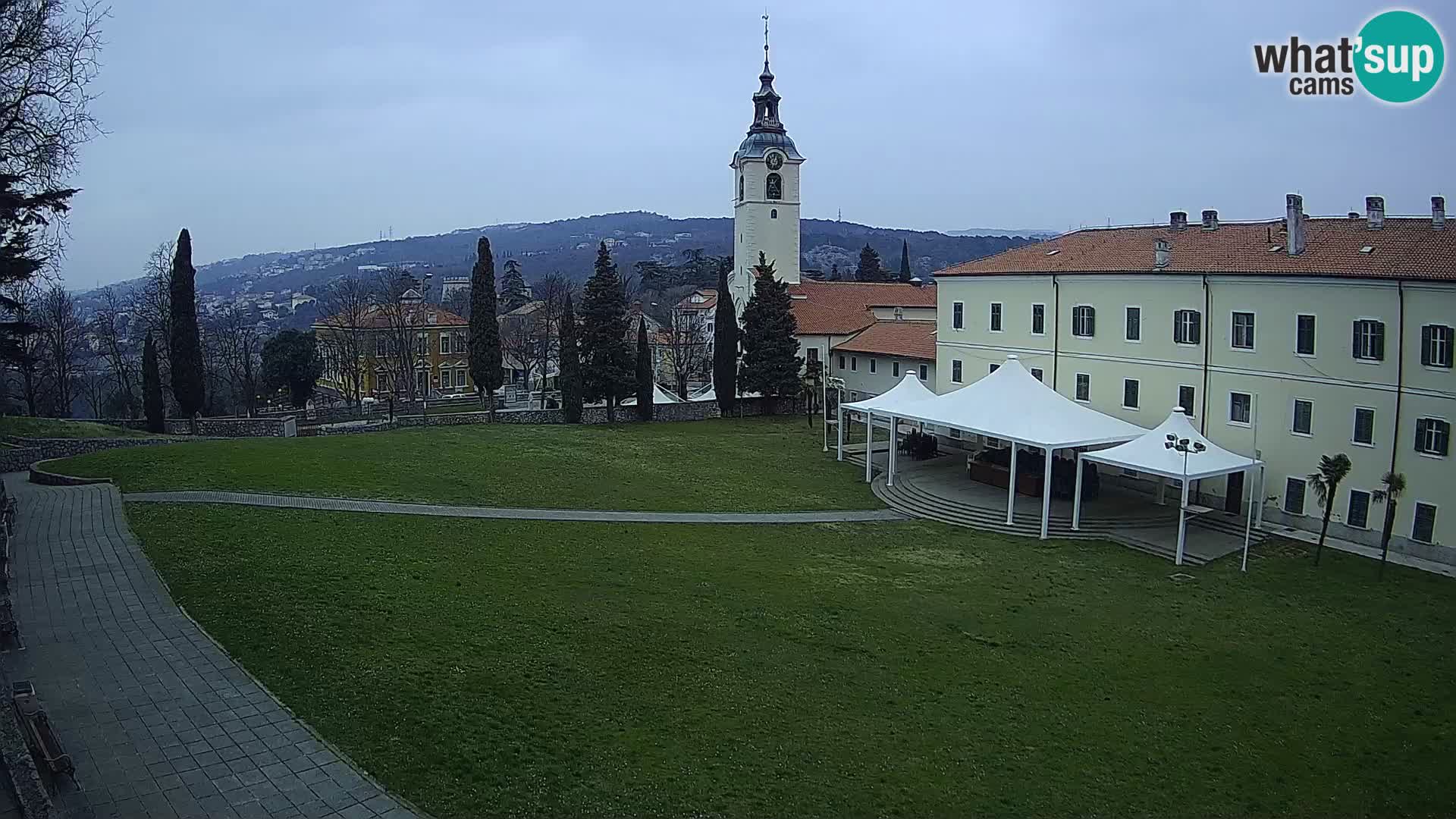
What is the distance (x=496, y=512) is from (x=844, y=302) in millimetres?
27865

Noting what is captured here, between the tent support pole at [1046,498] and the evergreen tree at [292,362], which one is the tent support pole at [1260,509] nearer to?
the tent support pole at [1046,498]

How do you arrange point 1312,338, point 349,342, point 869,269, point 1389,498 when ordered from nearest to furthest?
point 1389,498
point 1312,338
point 349,342
point 869,269

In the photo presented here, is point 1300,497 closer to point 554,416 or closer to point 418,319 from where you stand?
point 554,416

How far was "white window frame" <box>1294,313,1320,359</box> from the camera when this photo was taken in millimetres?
20078

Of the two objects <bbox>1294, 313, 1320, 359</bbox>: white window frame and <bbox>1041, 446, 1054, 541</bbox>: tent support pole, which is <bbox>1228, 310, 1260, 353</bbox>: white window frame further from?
<bbox>1041, 446, 1054, 541</bbox>: tent support pole

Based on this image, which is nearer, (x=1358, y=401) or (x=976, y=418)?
(x=1358, y=401)

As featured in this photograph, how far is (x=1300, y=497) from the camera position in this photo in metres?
20.5

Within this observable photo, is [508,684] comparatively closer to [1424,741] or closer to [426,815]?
[426,815]

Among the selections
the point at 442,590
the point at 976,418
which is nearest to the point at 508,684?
the point at 442,590

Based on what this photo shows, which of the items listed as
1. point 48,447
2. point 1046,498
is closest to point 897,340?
point 1046,498

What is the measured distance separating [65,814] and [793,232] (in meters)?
42.4

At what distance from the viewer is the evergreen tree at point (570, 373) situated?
35.5 m

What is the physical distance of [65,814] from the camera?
310 inches

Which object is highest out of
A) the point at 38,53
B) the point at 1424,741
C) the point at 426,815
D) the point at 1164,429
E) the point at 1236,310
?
the point at 38,53
